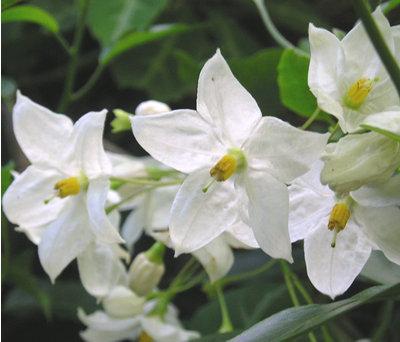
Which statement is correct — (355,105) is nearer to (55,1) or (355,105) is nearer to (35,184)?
(35,184)

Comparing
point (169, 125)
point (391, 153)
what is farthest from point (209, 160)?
point (391, 153)

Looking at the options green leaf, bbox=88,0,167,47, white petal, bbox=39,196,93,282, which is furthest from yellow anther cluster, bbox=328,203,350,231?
green leaf, bbox=88,0,167,47

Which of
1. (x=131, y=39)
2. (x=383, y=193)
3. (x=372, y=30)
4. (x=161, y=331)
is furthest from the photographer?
(x=131, y=39)

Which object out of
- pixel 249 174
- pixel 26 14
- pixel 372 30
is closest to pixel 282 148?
pixel 249 174

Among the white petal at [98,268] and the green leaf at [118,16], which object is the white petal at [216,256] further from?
the green leaf at [118,16]

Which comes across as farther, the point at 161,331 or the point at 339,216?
the point at 161,331

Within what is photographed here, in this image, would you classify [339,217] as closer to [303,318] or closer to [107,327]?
[303,318]

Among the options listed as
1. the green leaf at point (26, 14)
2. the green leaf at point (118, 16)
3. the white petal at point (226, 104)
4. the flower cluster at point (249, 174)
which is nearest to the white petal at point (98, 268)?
the flower cluster at point (249, 174)
